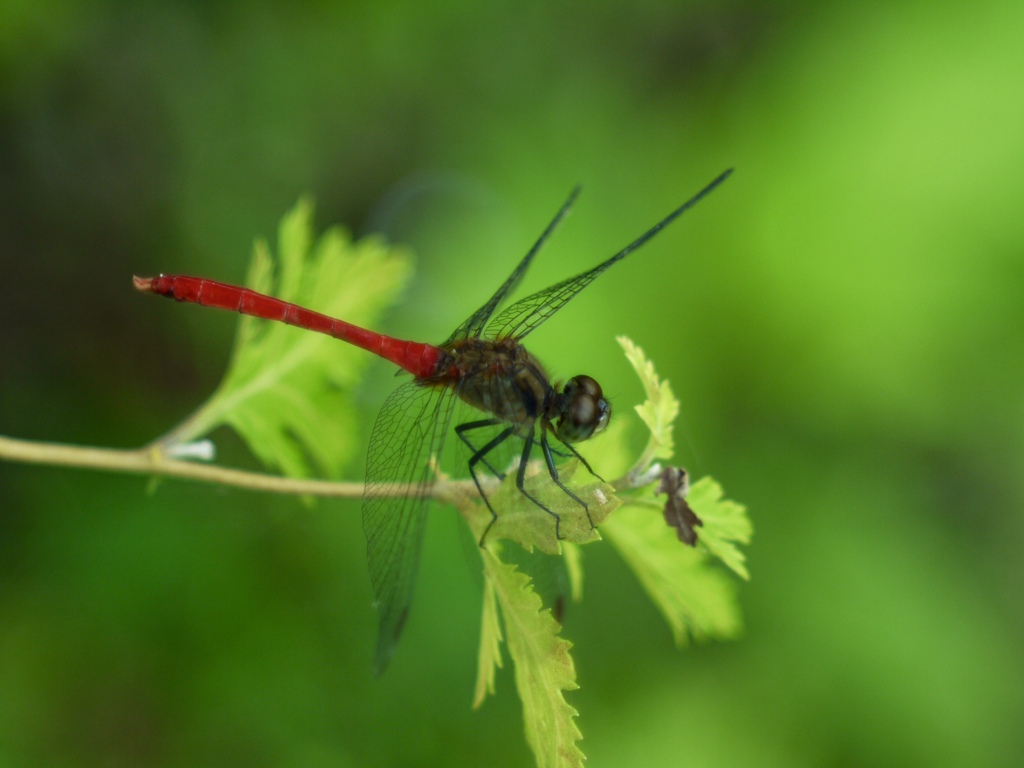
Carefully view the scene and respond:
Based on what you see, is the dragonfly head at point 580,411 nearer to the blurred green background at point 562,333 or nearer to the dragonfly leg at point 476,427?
the dragonfly leg at point 476,427

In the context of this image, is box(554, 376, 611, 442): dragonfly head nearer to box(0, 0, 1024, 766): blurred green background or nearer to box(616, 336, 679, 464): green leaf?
box(616, 336, 679, 464): green leaf

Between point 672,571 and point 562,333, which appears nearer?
point 672,571

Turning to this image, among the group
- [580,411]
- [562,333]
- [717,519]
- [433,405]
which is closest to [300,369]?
[433,405]

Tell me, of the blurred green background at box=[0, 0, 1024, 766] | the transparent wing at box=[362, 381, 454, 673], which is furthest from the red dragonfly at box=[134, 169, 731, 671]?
the blurred green background at box=[0, 0, 1024, 766]

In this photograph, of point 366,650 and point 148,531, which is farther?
point 148,531

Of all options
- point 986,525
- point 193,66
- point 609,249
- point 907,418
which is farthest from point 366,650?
point 193,66

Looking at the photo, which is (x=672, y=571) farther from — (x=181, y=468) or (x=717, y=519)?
(x=181, y=468)

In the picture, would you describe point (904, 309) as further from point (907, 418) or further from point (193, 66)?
point (193, 66)
